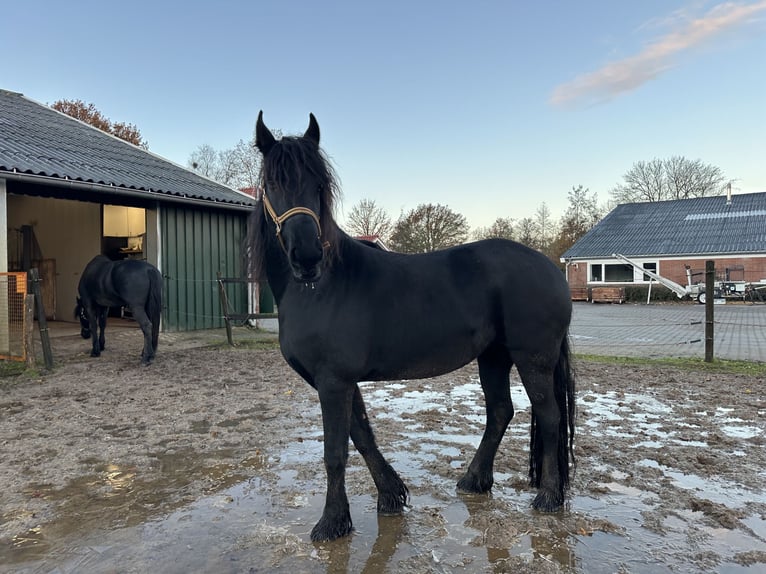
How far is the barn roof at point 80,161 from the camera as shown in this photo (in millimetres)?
7777

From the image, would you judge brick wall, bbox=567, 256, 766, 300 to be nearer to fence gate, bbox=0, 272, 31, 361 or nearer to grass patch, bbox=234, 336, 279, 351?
grass patch, bbox=234, 336, 279, 351

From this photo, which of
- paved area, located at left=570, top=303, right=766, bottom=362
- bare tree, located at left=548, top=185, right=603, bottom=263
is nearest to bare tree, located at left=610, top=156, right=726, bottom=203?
bare tree, located at left=548, top=185, right=603, bottom=263

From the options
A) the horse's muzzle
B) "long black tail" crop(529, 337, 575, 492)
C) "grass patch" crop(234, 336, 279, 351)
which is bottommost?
"grass patch" crop(234, 336, 279, 351)

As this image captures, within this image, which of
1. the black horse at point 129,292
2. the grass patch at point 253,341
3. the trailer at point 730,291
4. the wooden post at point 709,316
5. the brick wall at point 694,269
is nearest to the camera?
the wooden post at point 709,316

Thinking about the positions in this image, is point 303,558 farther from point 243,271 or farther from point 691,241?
point 691,241

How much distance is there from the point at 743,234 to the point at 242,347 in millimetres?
27458

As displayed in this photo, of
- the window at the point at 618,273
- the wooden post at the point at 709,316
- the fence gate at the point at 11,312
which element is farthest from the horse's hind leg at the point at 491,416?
the window at the point at 618,273

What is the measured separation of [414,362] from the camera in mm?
2619

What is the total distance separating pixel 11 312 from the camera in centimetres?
698

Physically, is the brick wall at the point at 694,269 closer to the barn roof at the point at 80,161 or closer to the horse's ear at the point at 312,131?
the barn roof at the point at 80,161

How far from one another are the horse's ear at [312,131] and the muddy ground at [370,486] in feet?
6.58

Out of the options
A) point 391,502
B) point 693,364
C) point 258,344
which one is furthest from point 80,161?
point 693,364

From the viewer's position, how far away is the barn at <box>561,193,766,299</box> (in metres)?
25.0

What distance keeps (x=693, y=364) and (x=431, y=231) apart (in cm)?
2803
